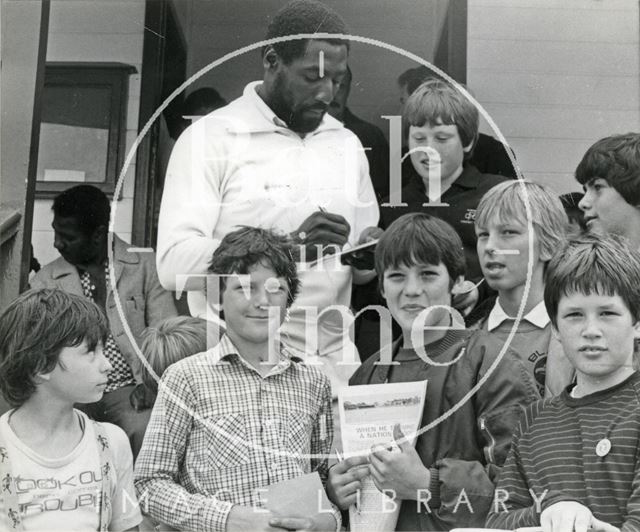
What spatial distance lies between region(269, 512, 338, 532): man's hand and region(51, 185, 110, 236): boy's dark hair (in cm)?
117

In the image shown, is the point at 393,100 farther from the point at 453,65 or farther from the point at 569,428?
the point at 569,428

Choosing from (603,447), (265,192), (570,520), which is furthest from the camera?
(265,192)

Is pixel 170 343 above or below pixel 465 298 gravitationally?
below

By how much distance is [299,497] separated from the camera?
2984 millimetres

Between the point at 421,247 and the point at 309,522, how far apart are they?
84cm

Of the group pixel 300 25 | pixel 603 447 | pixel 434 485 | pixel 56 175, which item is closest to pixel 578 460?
pixel 603 447

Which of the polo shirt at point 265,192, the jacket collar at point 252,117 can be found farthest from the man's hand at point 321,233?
the jacket collar at point 252,117

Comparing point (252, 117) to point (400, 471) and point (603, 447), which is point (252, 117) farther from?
point (603, 447)

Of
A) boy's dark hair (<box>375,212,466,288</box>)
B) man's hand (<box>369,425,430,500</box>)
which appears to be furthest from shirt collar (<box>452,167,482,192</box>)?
man's hand (<box>369,425,430,500</box>)

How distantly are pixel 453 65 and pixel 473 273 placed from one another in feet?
2.36

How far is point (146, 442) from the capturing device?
3033 mm

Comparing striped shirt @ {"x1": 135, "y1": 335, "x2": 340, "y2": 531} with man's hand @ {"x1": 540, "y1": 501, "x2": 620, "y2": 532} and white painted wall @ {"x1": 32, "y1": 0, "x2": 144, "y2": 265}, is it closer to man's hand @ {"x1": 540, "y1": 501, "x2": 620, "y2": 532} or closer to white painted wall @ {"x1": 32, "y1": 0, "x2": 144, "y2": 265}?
man's hand @ {"x1": 540, "y1": 501, "x2": 620, "y2": 532}

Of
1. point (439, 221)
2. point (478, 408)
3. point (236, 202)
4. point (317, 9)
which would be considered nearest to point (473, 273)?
point (439, 221)

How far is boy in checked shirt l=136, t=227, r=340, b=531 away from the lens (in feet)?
9.69
